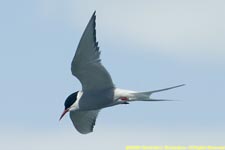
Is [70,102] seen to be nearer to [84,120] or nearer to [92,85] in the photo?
[92,85]

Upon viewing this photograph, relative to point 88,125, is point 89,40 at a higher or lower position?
higher

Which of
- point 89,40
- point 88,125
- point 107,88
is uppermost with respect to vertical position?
point 89,40

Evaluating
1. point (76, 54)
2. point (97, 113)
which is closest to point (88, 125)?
point (97, 113)

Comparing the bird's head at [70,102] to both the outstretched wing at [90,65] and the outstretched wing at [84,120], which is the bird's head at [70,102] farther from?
the outstretched wing at [84,120]

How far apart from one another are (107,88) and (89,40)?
1572 millimetres

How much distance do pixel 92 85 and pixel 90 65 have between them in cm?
81

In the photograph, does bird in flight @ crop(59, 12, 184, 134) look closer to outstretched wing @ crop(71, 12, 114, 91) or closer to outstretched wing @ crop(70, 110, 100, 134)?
outstretched wing @ crop(71, 12, 114, 91)

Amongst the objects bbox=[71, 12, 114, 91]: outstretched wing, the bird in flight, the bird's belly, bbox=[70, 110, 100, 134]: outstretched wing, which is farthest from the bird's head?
bbox=[70, 110, 100, 134]: outstretched wing

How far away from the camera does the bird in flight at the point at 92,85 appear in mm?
16859

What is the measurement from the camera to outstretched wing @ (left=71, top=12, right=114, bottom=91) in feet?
54.7

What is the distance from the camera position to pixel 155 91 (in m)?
17.1

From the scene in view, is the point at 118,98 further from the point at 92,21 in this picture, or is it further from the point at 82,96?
the point at 92,21

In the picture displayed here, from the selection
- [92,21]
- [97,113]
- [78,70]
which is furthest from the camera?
[97,113]

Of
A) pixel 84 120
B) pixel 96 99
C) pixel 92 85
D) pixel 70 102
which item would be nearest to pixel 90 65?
pixel 92 85
